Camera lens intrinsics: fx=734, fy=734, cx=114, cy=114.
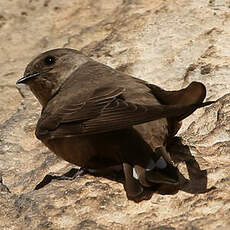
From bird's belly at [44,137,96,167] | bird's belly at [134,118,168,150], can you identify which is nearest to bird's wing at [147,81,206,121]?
bird's belly at [134,118,168,150]

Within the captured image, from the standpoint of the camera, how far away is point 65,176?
16.4ft

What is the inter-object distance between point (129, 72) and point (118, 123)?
212 centimetres

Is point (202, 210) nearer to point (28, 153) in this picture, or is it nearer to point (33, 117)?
point (28, 153)

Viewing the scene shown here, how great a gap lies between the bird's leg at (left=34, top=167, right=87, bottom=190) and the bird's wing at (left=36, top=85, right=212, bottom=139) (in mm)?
263

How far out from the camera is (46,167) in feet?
17.7

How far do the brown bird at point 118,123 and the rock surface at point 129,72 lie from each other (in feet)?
0.55

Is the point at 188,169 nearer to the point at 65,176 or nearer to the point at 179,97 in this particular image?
the point at 179,97

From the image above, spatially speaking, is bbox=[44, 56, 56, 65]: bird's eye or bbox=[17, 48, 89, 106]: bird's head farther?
bbox=[44, 56, 56, 65]: bird's eye

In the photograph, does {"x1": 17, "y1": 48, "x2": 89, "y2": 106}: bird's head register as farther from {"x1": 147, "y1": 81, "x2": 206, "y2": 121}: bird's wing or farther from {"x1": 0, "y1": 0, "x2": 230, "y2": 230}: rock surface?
{"x1": 147, "y1": 81, "x2": 206, "y2": 121}: bird's wing

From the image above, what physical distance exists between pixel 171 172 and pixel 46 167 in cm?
145

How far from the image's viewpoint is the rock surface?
13.6 ft

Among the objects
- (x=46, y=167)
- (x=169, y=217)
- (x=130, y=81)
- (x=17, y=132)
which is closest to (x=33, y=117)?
(x=17, y=132)

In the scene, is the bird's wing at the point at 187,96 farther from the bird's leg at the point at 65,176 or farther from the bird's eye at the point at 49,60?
the bird's eye at the point at 49,60

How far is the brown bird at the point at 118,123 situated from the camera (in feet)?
13.9
